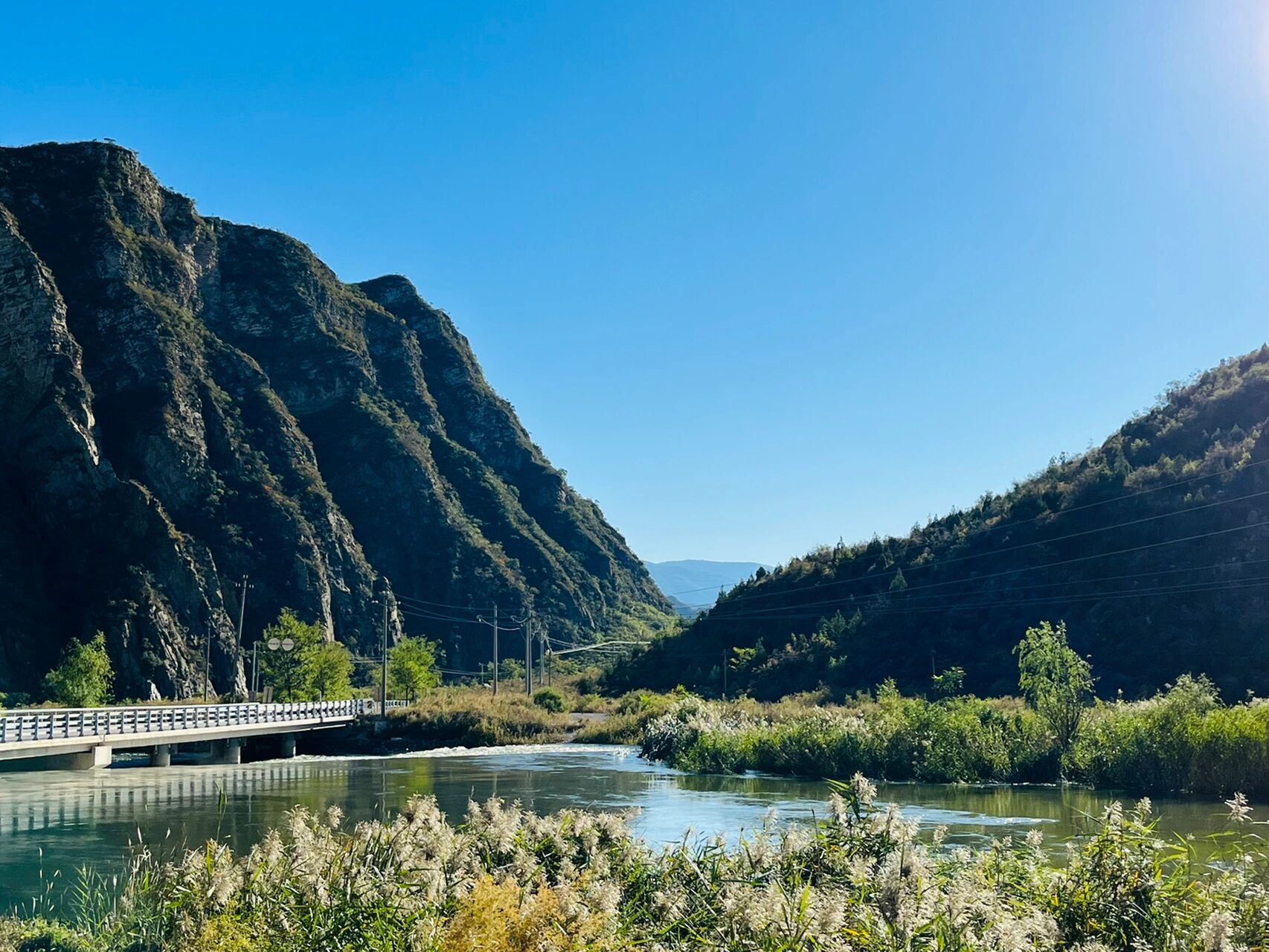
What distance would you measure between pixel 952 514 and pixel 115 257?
91.1 meters

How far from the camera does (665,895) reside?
8.47 m

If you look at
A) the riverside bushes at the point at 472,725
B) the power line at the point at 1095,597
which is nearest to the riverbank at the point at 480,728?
the riverside bushes at the point at 472,725

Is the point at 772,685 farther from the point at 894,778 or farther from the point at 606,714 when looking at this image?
the point at 894,778

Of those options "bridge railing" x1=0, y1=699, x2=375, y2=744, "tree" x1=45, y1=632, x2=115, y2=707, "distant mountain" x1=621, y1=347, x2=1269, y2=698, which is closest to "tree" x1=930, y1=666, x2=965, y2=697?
"distant mountain" x1=621, y1=347, x2=1269, y2=698

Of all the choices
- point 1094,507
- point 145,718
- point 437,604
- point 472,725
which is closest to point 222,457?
point 437,604

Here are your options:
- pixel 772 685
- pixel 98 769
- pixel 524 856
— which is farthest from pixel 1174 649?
pixel 524 856

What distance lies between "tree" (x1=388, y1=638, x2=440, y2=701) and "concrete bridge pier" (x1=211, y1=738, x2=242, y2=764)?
29.0 meters

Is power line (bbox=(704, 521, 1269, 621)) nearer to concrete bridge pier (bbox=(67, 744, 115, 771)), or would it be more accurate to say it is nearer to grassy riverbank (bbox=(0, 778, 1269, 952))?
concrete bridge pier (bbox=(67, 744, 115, 771))

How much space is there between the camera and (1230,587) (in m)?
55.9

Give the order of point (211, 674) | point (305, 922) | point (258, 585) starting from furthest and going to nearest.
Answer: point (258, 585) < point (211, 674) < point (305, 922)

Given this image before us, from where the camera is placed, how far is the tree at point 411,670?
285ft

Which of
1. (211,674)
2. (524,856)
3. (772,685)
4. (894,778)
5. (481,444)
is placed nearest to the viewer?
(524,856)

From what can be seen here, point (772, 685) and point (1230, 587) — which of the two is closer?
point (1230, 587)

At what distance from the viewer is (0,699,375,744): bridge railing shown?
126ft
